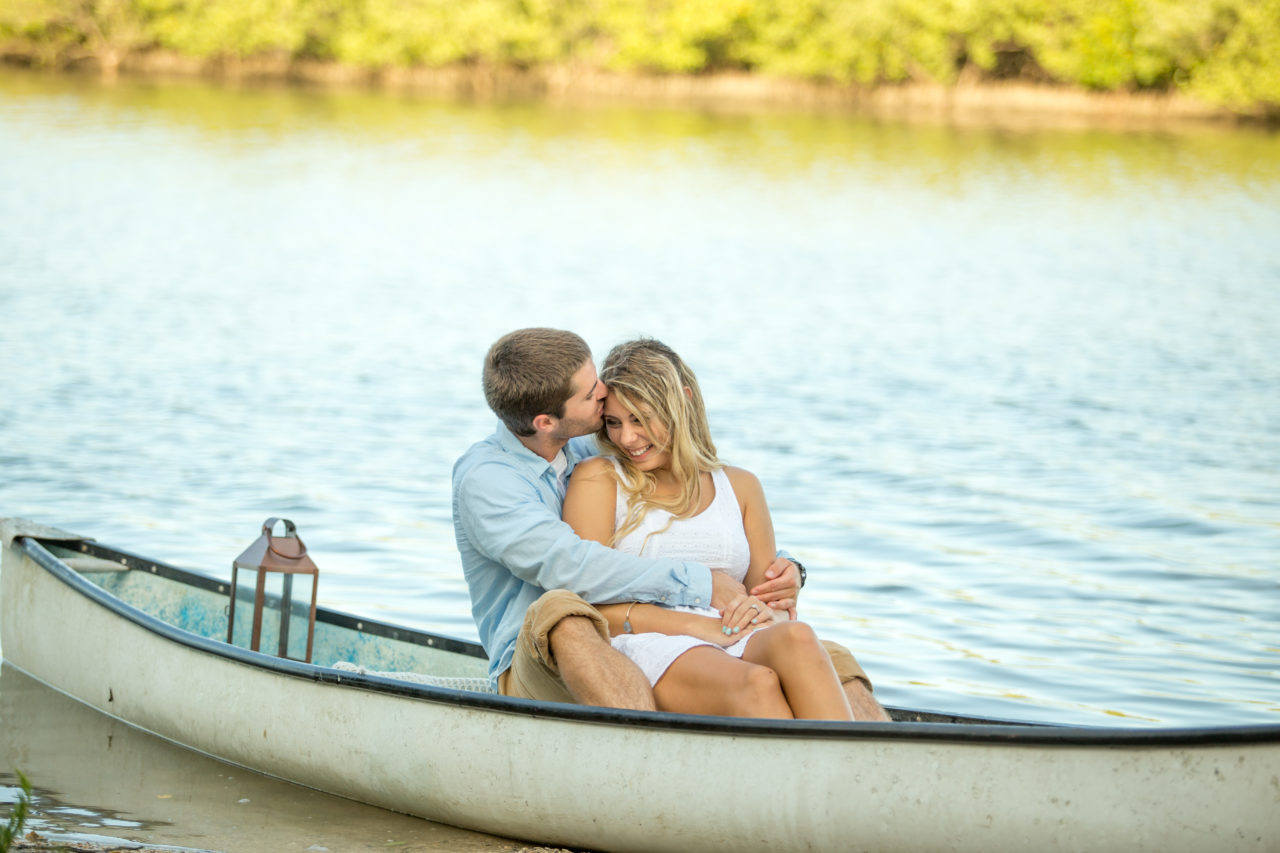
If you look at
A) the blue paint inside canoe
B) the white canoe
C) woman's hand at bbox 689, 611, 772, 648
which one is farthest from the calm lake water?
woman's hand at bbox 689, 611, 772, 648

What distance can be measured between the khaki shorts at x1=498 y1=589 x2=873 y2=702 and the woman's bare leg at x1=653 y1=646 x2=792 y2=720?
227mm

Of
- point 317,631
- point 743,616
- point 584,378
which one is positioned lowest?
point 317,631

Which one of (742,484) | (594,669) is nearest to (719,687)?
(594,669)

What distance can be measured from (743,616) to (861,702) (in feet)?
1.38

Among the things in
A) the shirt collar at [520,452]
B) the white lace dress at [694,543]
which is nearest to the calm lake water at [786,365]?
the white lace dress at [694,543]

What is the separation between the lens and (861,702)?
13.8 feet

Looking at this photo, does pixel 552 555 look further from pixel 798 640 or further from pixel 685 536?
pixel 798 640

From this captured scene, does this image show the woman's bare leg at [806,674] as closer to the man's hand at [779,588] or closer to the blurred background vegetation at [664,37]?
the man's hand at [779,588]

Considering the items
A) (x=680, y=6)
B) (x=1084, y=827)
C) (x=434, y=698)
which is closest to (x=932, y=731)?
(x=1084, y=827)

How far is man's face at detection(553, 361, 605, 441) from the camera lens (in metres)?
4.17

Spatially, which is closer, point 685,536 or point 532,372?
point 532,372

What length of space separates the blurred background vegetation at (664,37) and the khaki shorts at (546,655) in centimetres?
5334

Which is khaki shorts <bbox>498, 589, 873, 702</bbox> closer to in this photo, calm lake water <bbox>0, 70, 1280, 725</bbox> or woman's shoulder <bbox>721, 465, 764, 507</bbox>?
woman's shoulder <bbox>721, 465, 764, 507</bbox>

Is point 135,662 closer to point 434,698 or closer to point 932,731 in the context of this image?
point 434,698
